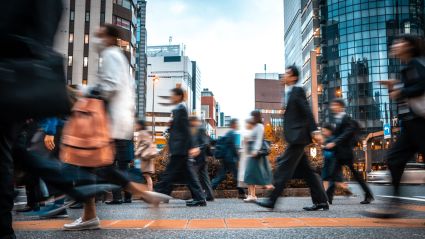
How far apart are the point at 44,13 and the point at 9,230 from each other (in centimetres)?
119

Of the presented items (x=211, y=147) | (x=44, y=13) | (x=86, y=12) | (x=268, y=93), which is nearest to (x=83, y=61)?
(x=86, y=12)

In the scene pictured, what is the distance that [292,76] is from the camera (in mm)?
6258

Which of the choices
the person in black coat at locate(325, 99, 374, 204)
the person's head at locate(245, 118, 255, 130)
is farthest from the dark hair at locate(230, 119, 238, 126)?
the person in black coat at locate(325, 99, 374, 204)

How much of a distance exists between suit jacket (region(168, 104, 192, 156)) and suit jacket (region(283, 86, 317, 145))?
168 cm

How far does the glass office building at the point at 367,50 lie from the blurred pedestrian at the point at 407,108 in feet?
245

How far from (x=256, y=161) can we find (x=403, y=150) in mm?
4918

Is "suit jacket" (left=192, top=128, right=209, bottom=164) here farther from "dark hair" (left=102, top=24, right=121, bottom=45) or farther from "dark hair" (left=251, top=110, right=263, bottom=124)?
"dark hair" (left=102, top=24, right=121, bottom=45)

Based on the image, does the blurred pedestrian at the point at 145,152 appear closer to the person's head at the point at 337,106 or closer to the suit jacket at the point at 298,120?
the person's head at the point at 337,106

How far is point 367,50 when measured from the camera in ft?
254

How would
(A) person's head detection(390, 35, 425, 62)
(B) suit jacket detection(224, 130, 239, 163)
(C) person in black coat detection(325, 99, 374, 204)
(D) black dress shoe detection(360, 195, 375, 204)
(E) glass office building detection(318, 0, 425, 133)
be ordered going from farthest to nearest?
1. (E) glass office building detection(318, 0, 425, 133)
2. (B) suit jacket detection(224, 130, 239, 163)
3. (D) black dress shoe detection(360, 195, 375, 204)
4. (C) person in black coat detection(325, 99, 374, 204)
5. (A) person's head detection(390, 35, 425, 62)

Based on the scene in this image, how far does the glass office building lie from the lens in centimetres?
7581

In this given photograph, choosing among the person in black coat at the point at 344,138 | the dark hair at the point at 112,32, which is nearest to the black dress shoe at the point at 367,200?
the person in black coat at the point at 344,138

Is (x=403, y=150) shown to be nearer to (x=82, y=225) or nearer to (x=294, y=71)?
(x=294, y=71)

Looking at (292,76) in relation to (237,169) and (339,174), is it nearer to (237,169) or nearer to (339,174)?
(339,174)
